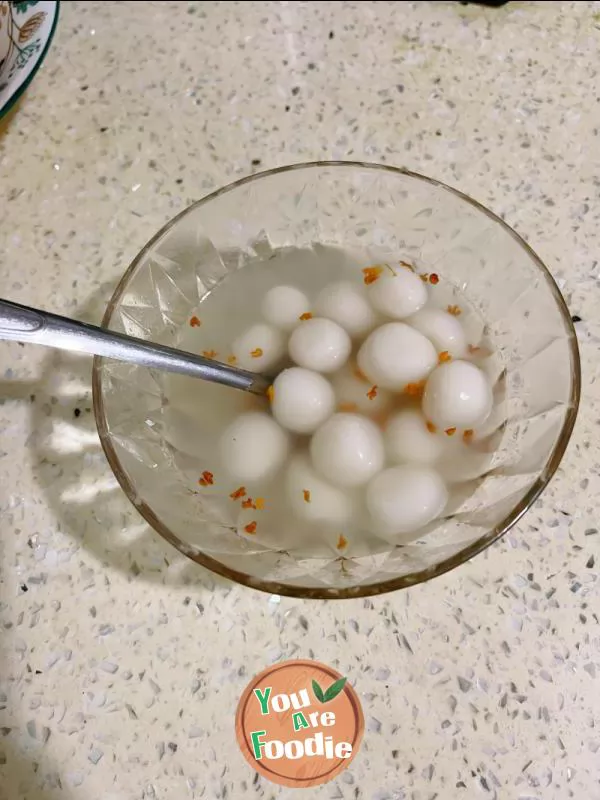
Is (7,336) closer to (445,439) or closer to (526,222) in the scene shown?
(445,439)

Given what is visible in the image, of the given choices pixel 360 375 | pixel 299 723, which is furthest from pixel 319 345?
pixel 299 723

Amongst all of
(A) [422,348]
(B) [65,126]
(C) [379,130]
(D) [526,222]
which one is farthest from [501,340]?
(B) [65,126]

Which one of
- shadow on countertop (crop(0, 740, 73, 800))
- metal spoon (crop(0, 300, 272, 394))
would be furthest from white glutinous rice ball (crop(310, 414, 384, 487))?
shadow on countertop (crop(0, 740, 73, 800))

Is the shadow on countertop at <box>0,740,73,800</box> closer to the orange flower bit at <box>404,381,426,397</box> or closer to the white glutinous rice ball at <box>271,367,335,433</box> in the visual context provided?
the white glutinous rice ball at <box>271,367,335,433</box>

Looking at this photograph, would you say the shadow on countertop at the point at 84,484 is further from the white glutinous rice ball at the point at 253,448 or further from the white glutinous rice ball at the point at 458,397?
the white glutinous rice ball at the point at 458,397

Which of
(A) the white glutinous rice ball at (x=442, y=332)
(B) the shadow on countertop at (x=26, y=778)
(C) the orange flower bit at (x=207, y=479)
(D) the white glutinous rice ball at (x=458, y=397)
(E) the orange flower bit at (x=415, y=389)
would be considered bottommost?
(B) the shadow on countertop at (x=26, y=778)

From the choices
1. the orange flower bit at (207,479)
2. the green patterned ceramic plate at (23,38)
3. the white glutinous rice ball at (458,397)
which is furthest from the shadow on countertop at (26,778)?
the green patterned ceramic plate at (23,38)
